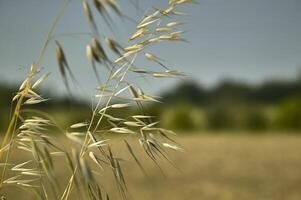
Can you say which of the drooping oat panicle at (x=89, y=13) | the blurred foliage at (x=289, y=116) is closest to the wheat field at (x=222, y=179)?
the drooping oat panicle at (x=89, y=13)

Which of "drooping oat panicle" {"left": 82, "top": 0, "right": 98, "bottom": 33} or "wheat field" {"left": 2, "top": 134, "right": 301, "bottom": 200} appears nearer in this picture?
"drooping oat panicle" {"left": 82, "top": 0, "right": 98, "bottom": 33}

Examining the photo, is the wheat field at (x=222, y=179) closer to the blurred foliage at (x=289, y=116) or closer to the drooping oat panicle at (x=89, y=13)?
the drooping oat panicle at (x=89, y=13)

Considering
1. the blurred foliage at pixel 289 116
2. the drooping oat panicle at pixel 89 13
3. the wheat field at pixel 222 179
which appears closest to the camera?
the drooping oat panicle at pixel 89 13

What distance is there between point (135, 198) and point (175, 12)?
807 cm

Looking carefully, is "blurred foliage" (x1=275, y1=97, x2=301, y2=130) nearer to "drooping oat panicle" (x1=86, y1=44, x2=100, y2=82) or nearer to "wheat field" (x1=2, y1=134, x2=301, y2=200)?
"wheat field" (x1=2, y1=134, x2=301, y2=200)

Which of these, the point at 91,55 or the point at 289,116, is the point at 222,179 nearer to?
the point at 91,55

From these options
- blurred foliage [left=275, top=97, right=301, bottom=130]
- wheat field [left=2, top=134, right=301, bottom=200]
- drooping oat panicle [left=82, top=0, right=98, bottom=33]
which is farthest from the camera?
blurred foliage [left=275, top=97, right=301, bottom=130]

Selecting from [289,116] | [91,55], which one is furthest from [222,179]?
[289,116]

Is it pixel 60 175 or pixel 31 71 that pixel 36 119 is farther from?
pixel 60 175

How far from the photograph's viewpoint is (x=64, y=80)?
122cm

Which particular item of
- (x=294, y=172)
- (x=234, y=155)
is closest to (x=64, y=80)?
(x=294, y=172)

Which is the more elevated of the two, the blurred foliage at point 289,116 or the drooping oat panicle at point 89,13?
the drooping oat panicle at point 89,13

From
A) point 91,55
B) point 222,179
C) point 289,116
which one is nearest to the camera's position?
point 91,55

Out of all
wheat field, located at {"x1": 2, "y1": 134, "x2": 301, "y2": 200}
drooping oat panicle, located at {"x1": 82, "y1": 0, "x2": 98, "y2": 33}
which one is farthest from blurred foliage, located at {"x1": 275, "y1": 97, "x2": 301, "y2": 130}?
drooping oat panicle, located at {"x1": 82, "y1": 0, "x2": 98, "y2": 33}
